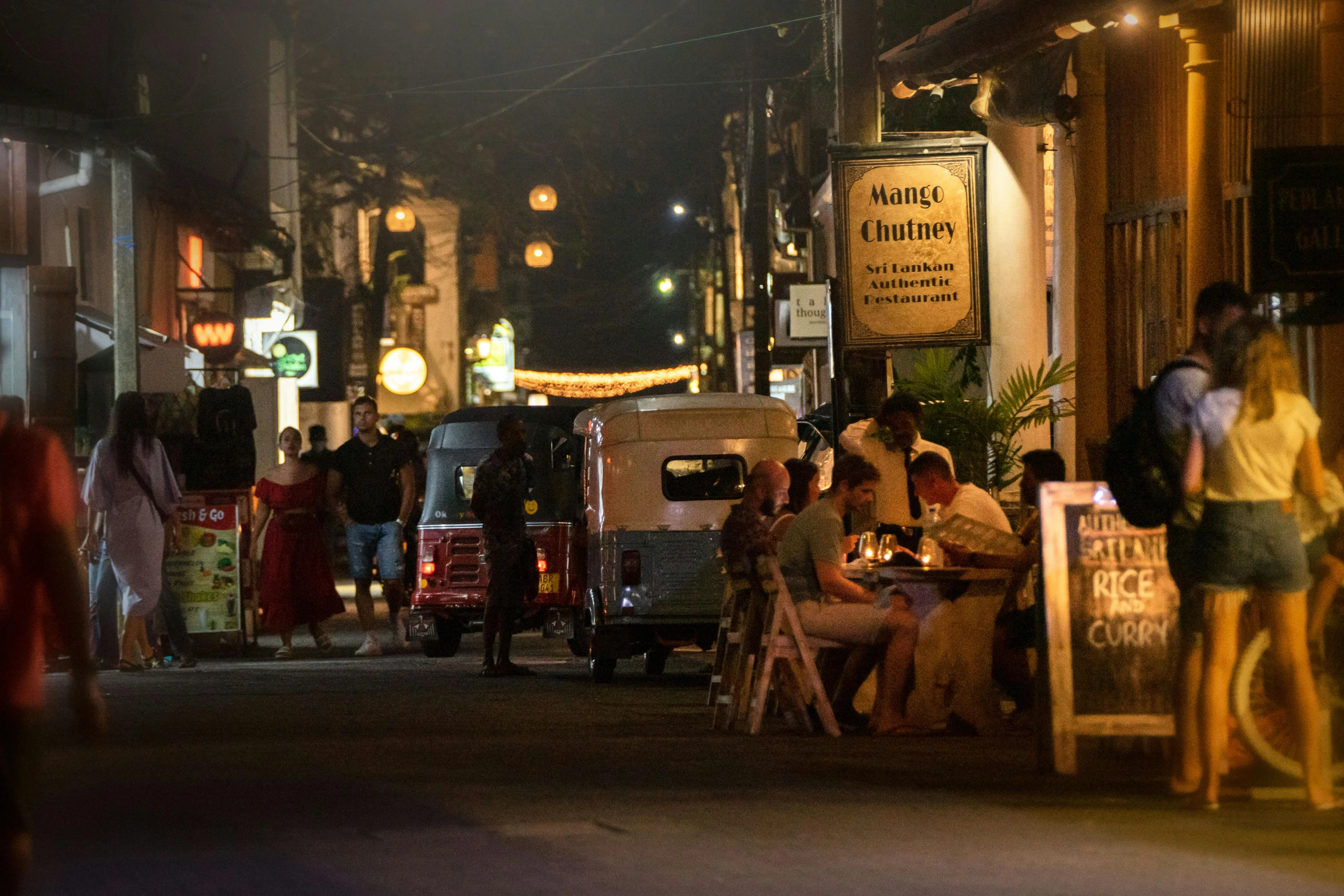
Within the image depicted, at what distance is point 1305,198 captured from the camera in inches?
401

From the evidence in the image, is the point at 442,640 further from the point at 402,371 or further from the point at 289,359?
the point at 402,371

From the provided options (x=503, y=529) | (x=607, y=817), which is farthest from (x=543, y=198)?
(x=607, y=817)

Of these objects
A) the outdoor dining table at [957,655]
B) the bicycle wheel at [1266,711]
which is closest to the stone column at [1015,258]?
the outdoor dining table at [957,655]

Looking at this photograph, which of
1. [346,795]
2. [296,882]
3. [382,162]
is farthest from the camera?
[382,162]

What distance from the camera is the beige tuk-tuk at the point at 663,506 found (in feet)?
50.2

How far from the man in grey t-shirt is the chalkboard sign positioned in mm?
787

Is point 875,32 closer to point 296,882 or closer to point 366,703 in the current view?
point 366,703

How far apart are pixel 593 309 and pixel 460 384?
9460 millimetres

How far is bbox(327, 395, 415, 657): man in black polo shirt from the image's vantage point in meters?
17.9

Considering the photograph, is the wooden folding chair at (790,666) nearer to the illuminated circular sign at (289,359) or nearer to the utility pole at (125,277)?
the utility pole at (125,277)

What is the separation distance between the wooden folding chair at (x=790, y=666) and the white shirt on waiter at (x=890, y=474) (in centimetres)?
233

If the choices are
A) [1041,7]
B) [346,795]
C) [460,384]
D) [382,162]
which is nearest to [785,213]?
[382,162]

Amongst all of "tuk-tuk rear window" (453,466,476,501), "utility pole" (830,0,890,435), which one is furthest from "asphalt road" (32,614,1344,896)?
"tuk-tuk rear window" (453,466,476,501)

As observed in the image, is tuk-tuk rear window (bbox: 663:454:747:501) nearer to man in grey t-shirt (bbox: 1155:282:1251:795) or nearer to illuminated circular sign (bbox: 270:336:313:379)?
man in grey t-shirt (bbox: 1155:282:1251:795)
